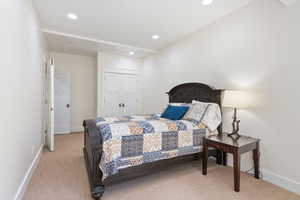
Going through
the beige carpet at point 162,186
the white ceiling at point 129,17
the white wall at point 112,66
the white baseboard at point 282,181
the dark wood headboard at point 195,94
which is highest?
the white ceiling at point 129,17

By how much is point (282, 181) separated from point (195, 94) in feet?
6.26

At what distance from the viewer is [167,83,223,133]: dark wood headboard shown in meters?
2.88

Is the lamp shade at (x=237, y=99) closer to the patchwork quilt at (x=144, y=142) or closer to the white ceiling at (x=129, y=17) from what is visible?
the patchwork quilt at (x=144, y=142)

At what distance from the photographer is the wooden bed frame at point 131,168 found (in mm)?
1814

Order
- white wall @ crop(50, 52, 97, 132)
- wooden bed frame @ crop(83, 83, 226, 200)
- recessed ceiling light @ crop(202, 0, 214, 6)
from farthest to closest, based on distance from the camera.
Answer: white wall @ crop(50, 52, 97, 132) < recessed ceiling light @ crop(202, 0, 214, 6) < wooden bed frame @ crop(83, 83, 226, 200)

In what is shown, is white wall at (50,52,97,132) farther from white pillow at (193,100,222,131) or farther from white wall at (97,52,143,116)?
white pillow at (193,100,222,131)

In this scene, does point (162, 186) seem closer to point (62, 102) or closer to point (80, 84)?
point (62, 102)

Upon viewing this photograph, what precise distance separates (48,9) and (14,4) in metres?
1.22

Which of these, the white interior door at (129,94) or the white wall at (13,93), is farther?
the white interior door at (129,94)

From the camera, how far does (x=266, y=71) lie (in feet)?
7.53

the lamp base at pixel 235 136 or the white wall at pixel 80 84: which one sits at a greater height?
the white wall at pixel 80 84

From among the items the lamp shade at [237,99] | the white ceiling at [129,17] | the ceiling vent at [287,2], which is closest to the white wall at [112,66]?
the white ceiling at [129,17]

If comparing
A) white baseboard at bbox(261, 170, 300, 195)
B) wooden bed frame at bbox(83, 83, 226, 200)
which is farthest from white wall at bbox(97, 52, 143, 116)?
white baseboard at bbox(261, 170, 300, 195)

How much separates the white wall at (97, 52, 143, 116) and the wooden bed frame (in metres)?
2.53
